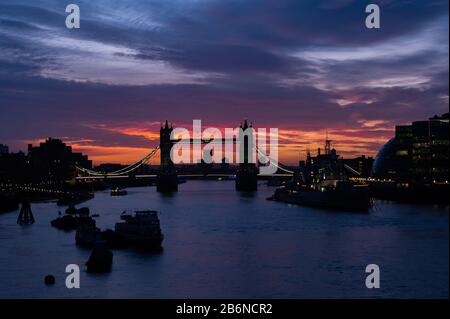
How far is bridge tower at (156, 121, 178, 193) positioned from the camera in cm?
12688

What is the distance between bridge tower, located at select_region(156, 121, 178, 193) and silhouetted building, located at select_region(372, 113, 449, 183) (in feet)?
141

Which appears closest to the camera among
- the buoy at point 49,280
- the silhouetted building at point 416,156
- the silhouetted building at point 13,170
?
the buoy at point 49,280

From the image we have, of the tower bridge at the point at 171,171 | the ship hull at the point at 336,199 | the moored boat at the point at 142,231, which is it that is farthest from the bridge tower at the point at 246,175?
the moored boat at the point at 142,231

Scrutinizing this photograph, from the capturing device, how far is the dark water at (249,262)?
2144 cm

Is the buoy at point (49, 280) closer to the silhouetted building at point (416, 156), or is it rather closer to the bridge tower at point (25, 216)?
the bridge tower at point (25, 216)

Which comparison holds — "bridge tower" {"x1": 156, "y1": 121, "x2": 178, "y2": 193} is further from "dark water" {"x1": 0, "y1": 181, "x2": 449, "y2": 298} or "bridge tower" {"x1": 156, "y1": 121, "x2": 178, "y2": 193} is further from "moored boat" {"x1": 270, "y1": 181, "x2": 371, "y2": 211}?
"dark water" {"x1": 0, "y1": 181, "x2": 449, "y2": 298}

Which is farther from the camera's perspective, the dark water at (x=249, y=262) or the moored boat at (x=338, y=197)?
the moored boat at (x=338, y=197)

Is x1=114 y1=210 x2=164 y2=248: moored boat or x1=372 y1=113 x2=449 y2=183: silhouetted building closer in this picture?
x1=114 y1=210 x2=164 y2=248: moored boat

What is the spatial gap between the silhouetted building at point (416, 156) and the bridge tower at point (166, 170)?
42861 millimetres

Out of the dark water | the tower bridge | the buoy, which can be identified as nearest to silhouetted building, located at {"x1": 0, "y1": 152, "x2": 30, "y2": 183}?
the tower bridge

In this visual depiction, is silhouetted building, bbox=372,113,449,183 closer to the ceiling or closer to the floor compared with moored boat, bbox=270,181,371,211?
closer to the ceiling
